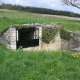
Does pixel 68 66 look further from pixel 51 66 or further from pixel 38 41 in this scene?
pixel 38 41

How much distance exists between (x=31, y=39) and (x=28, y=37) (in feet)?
1.78

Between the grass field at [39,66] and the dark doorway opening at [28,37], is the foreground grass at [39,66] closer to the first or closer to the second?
the grass field at [39,66]

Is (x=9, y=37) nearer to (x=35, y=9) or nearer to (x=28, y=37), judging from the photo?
(x=28, y=37)

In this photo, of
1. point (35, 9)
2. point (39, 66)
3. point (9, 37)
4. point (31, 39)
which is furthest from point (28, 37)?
point (35, 9)

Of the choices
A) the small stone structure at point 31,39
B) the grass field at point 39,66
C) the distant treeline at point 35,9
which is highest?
the distant treeline at point 35,9

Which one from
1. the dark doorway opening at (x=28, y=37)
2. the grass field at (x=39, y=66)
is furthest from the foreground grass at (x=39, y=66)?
the dark doorway opening at (x=28, y=37)

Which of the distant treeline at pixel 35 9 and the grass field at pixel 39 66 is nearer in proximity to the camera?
the grass field at pixel 39 66

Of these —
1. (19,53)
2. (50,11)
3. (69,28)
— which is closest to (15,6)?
(50,11)

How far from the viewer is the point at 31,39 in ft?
64.9

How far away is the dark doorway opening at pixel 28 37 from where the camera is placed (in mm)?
19234

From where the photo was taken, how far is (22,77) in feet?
27.0

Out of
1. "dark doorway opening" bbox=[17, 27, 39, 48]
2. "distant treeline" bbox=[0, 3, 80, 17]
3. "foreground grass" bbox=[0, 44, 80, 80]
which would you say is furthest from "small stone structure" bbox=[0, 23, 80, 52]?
"distant treeline" bbox=[0, 3, 80, 17]

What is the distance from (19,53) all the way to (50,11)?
26843 mm

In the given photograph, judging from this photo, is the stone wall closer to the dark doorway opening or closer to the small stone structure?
the small stone structure
